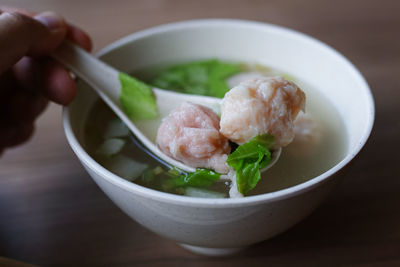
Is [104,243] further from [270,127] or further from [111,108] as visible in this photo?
[270,127]

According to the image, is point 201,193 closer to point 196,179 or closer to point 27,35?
point 196,179


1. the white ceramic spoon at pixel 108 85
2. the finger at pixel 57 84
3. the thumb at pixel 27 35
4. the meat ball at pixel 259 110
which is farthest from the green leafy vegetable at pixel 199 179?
the thumb at pixel 27 35

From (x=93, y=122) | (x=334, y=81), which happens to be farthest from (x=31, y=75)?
(x=334, y=81)

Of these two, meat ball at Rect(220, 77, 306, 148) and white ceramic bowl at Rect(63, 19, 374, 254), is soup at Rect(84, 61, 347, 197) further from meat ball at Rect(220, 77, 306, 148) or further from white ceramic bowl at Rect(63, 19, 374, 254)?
meat ball at Rect(220, 77, 306, 148)

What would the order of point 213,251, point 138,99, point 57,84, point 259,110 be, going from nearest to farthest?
1. point 259,110
2. point 213,251
3. point 57,84
4. point 138,99

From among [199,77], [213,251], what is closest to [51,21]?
[199,77]

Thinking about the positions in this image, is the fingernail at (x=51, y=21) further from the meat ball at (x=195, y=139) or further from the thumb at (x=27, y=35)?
the meat ball at (x=195, y=139)

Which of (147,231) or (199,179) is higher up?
(199,179)
